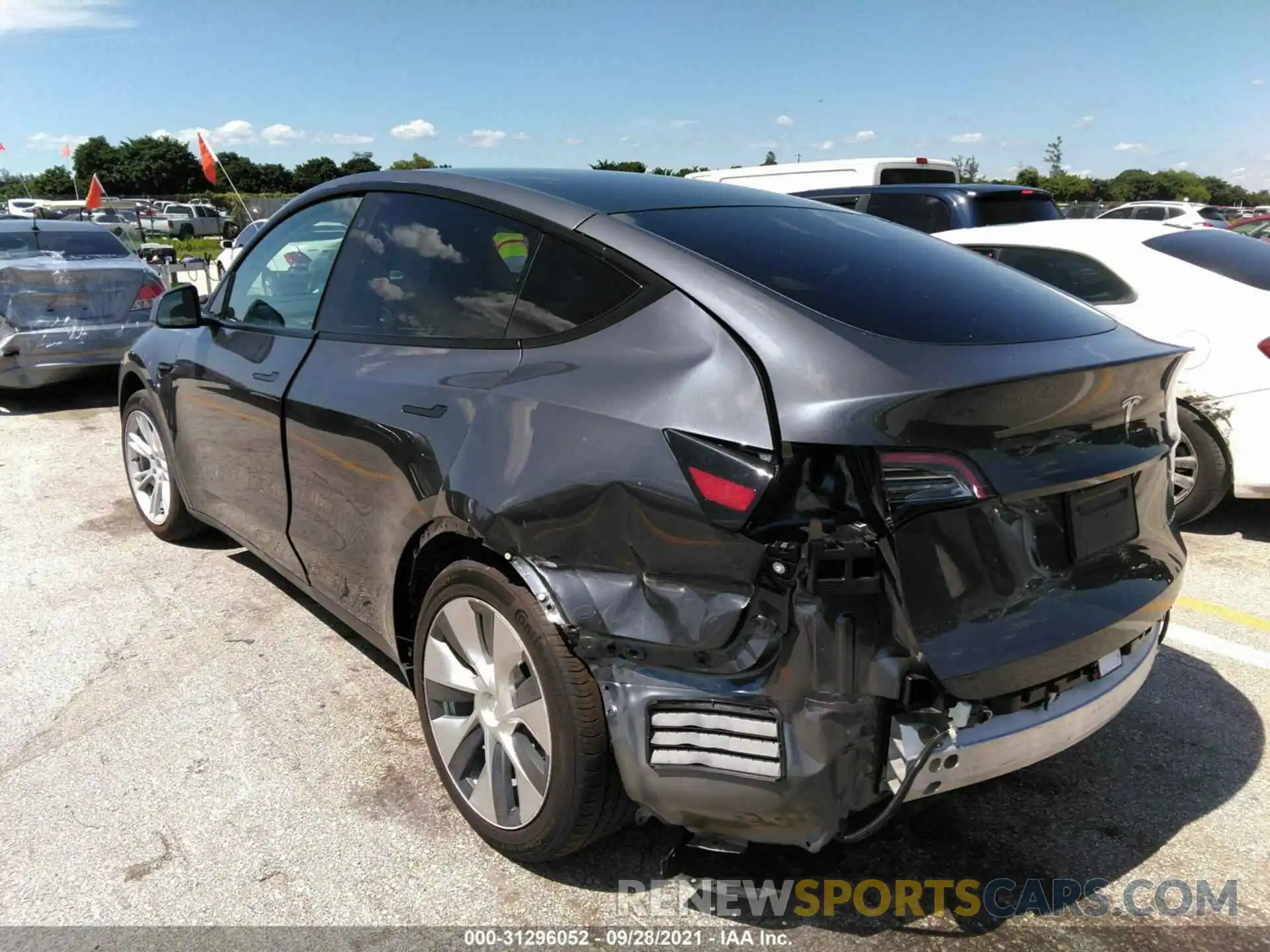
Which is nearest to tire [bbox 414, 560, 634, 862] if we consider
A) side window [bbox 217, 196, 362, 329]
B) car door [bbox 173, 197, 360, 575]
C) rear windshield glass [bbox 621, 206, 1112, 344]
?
rear windshield glass [bbox 621, 206, 1112, 344]

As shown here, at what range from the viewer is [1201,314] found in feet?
15.9

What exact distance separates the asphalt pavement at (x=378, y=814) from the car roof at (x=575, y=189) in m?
1.70

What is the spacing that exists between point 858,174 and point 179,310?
8576 mm

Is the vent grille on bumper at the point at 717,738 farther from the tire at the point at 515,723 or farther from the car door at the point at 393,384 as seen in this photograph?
the car door at the point at 393,384

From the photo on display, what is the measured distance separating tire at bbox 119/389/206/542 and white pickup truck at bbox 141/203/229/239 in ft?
114

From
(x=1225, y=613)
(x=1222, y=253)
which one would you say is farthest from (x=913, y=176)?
(x=1225, y=613)

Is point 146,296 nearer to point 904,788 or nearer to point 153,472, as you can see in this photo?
point 153,472

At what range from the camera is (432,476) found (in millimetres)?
2477

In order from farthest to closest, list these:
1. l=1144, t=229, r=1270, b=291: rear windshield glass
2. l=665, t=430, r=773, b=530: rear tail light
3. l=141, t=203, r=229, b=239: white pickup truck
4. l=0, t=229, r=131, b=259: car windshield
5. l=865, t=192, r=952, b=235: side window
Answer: l=141, t=203, r=229, b=239: white pickup truck → l=0, t=229, r=131, b=259: car windshield → l=865, t=192, r=952, b=235: side window → l=1144, t=229, r=1270, b=291: rear windshield glass → l=665, t=430, r=773, b=530: rear tail light

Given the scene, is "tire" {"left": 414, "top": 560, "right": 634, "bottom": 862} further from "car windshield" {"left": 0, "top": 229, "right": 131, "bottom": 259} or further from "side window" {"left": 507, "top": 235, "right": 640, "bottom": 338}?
"car windshield" {"left": 0, "top": 229, "right": 131, "bottom": 259}

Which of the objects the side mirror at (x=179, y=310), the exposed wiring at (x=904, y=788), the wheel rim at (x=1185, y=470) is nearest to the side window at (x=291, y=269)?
the side mirror at (x=179, y=310)

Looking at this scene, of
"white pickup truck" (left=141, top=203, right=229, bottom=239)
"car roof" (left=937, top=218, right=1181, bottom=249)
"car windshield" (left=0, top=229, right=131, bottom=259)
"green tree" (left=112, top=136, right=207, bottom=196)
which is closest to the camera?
"car roof" (left=937, top=218, right=1181, bottom=249)

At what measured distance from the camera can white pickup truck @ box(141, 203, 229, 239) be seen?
38.4m

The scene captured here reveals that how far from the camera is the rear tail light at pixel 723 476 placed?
6.03ft
